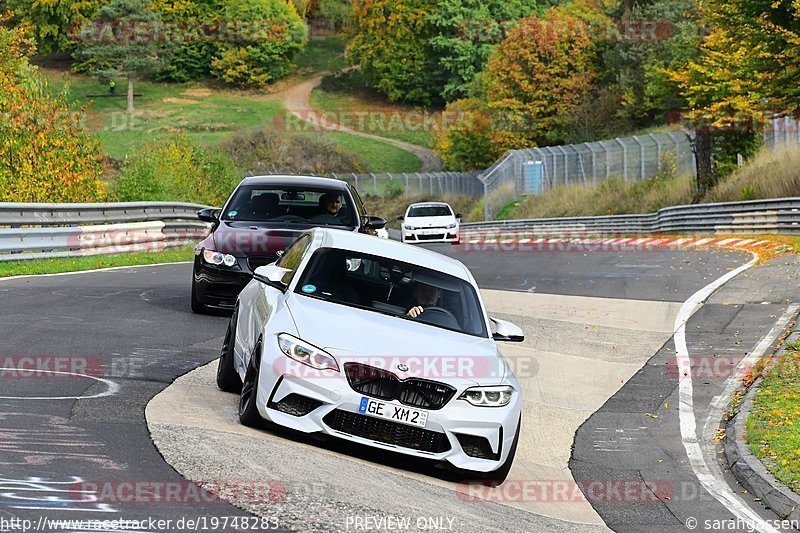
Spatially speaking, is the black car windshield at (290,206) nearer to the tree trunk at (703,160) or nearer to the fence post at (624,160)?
the tree trunk at (703,160)


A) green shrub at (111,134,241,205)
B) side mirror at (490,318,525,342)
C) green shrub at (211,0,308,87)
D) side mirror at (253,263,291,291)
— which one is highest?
side mirror at (253,263,291,291)

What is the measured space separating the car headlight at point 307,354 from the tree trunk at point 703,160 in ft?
124

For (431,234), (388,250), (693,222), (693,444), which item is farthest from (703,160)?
(388,250)

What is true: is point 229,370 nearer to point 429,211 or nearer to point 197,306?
point 197,306

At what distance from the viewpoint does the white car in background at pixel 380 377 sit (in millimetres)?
8398

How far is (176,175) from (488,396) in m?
35.5

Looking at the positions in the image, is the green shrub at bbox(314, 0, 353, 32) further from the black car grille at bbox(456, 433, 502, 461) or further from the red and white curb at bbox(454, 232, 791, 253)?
the black car grille at bbox(456, 433, 502, 461)

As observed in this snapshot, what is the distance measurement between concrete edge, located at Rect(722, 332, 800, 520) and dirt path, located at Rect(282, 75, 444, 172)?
97038 millimetres

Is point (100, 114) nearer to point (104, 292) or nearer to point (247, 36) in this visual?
point (247, 36)

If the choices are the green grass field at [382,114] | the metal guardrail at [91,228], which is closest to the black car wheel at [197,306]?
the metal guardrail at [91,228]

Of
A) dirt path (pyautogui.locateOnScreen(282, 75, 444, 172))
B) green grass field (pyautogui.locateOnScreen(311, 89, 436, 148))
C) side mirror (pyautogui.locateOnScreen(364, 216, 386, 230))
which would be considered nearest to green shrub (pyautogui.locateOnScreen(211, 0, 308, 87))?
dirt path (pyautogui.locateOnScreen(282, 75, 444, 172))

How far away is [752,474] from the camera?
367 inches

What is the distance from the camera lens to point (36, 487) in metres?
6.75

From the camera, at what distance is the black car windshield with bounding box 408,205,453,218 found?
4272 centimetres
